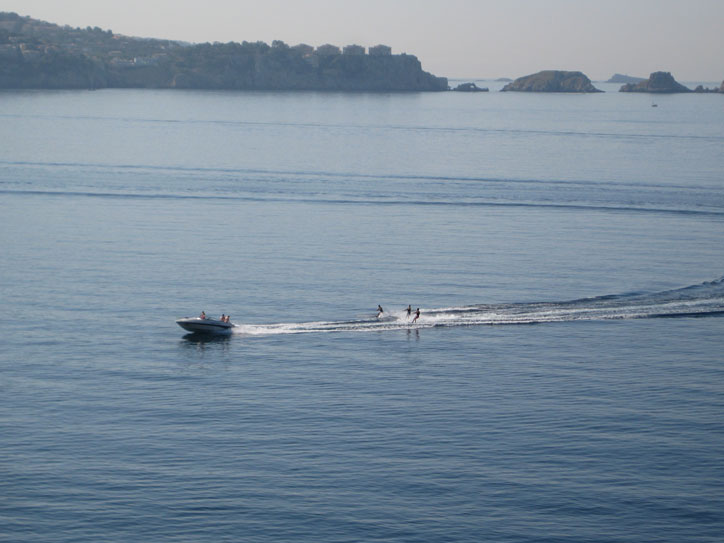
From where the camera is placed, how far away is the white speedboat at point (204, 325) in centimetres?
7062

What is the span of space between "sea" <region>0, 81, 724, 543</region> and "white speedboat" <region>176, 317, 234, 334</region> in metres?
1.56

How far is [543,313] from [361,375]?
21006 millimetres

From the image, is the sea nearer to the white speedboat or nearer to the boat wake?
the boat wake

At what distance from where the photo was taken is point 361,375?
63281 mm

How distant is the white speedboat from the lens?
7062 centimetres

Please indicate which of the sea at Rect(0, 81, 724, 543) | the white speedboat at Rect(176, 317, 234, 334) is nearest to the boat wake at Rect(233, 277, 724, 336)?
the sea at Rect(0, 81, 724, 543)

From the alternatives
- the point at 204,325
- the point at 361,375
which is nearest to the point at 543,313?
the point at 361,375

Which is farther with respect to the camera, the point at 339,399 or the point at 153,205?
the point at 153,205

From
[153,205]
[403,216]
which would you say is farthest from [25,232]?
[403,216]

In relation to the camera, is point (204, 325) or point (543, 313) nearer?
point (204, 325)

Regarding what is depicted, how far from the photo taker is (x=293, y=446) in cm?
5206

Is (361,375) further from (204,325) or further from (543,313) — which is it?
(543,313)

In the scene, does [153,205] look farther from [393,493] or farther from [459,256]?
[393,493]

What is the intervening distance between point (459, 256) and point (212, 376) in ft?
136
